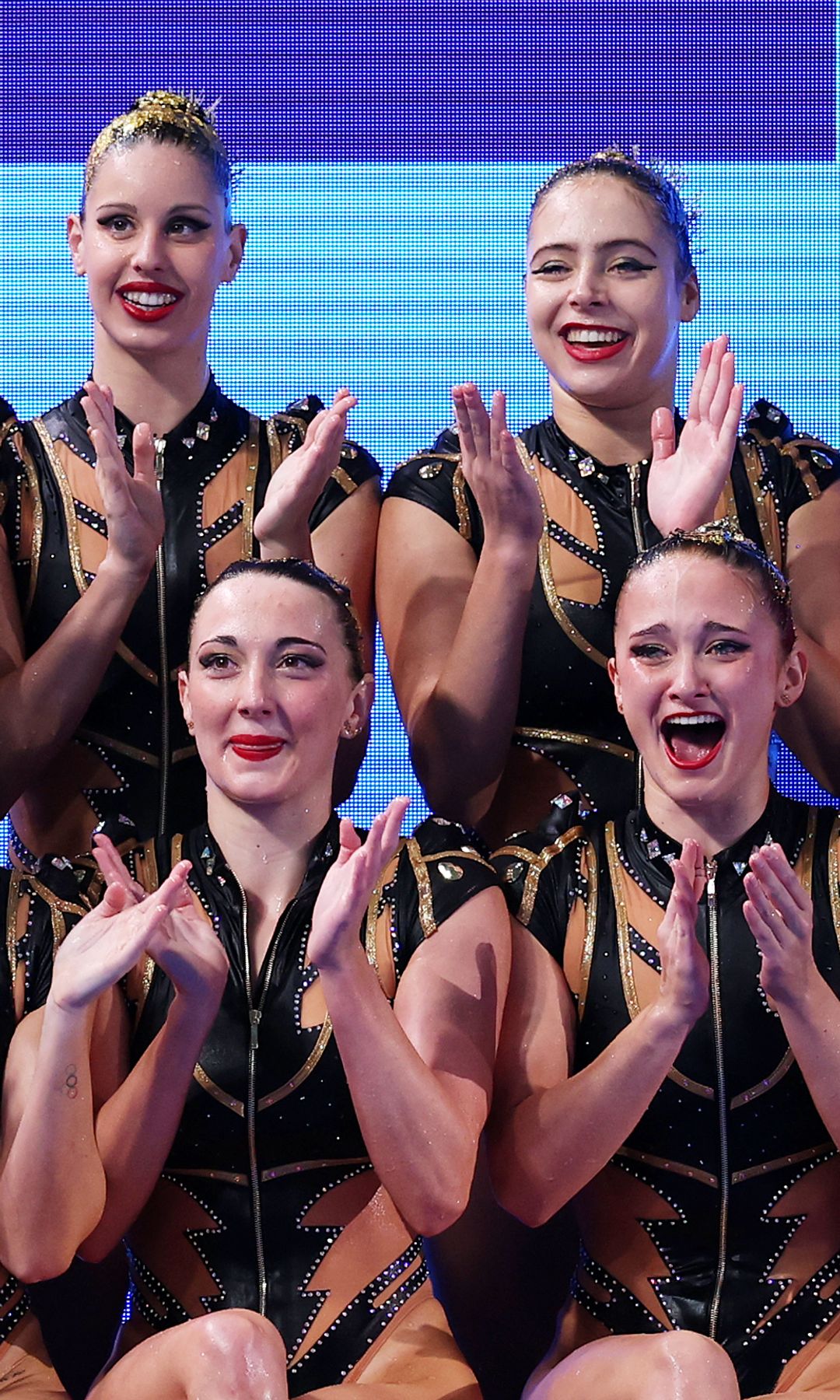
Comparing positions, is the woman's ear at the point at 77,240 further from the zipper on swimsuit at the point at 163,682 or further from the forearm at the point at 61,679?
the forearm at the point at 61,679

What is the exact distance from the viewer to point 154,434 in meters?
2.88

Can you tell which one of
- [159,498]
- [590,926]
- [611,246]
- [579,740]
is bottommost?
[590,926]

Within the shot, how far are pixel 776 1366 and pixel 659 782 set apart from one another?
63 cm

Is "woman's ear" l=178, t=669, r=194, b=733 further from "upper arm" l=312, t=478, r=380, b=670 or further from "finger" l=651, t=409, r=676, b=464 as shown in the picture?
"finger" l=651, t=409, r=676, b=464

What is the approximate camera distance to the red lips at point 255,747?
2.36m

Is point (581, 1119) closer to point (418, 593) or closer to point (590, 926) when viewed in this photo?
point (590, 926)

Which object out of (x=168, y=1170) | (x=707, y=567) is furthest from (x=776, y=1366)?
(x=707, y=567)

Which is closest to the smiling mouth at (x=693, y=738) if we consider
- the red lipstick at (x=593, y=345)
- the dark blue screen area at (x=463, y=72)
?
the red lipstick at (x=593, y=345)

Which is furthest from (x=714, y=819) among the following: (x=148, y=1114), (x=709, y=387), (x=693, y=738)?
(x=148, y=1114)

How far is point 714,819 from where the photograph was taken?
2.40 meters

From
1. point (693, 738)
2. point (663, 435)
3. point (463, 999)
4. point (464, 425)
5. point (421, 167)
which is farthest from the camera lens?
point (421, 167)

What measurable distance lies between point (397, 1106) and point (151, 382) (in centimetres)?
114

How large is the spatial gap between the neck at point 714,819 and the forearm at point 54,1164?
67cm

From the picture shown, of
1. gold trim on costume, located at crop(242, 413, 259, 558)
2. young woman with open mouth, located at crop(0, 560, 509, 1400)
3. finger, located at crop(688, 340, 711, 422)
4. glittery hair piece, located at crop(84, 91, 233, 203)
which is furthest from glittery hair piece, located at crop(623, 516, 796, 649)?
glittery hair piece, located at crop(84, 91, 233, 203)
